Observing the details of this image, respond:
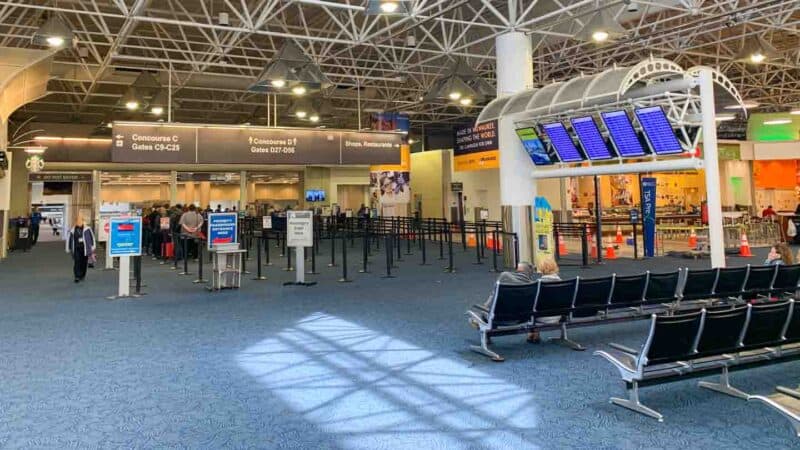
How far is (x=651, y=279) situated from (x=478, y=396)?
9.94 feet

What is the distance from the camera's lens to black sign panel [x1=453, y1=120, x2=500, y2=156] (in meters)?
15.2

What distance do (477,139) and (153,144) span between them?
30.5 ft

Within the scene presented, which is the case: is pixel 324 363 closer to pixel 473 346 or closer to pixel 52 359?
pixel 473 346

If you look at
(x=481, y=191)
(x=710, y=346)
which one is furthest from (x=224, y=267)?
(x=481, y=191)

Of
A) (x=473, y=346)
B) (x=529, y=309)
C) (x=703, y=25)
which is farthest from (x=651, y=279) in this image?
(x=703, y=25)

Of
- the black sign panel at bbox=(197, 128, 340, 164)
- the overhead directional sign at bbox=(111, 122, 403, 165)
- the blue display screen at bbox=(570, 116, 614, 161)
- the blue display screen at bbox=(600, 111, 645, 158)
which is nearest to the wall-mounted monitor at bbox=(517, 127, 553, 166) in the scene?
the blue display screen at bbox=(570, 116, 614, 161)

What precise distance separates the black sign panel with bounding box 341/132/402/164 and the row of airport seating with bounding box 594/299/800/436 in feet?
29.9

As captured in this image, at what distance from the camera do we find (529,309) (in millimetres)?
5270

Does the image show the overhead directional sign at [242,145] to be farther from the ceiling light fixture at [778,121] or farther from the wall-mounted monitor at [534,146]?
the ceiling light fixture at [778,121]

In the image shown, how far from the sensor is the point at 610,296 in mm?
5727

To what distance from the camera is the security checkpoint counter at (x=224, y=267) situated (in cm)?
989

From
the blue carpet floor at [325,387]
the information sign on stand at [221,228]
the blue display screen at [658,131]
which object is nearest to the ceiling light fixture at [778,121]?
the blue display screen at [658,131]

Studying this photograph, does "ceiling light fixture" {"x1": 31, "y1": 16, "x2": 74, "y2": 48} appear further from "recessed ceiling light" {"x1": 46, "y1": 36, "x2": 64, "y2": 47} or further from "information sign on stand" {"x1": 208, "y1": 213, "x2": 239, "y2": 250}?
"information sign on stand" {"x1": 208, "y1": 213, "x2": 239, "y2": 250}

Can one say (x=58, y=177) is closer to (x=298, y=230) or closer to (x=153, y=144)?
(x=153, y=144)
